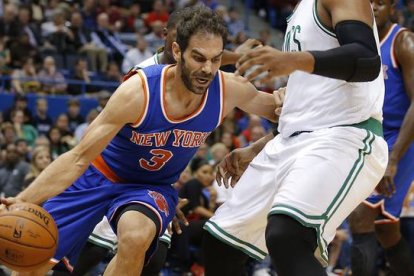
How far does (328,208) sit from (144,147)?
1.45 metres

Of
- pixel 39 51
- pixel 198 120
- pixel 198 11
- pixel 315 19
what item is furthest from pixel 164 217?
pixel 39 51

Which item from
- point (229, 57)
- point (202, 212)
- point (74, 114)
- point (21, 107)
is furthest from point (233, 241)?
point (74, 114)

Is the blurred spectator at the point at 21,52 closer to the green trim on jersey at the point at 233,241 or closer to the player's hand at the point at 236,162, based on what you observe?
the player's hand at the point at 236,162

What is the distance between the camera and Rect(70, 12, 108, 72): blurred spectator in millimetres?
16656

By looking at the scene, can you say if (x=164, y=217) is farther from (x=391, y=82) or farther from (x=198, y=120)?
Answer: (x=391, y=82)

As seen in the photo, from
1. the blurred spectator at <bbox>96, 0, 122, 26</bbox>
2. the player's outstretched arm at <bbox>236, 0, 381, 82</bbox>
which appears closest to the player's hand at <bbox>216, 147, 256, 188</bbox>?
the player's outstretched arm at <bbox>236, 0, 381, 82</bbox>

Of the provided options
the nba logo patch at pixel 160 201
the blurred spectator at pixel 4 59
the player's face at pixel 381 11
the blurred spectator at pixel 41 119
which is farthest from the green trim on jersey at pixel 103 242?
the blurred spectator at pixel 4 59

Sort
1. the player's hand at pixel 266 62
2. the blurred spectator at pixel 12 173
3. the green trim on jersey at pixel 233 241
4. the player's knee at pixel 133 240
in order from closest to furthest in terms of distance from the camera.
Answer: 1. the player's hand at pixel 266 62
2. the green trim on jersey at pixel 233 241
3. the player's knee at pixel 133 240
4. the blurred spectator at pixel 12 173

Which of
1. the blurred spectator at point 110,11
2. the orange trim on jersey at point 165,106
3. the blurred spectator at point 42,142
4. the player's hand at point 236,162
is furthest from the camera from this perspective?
the blurred spectator at point 110,11

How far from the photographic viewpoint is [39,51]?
52.5 ft

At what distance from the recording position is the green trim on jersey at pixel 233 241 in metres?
4.75

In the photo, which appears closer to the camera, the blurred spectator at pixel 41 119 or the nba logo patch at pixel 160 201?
the nba logo patch at pixel 160 201

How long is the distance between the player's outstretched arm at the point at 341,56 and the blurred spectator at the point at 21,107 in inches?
390

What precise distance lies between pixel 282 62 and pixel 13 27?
41.8ft
